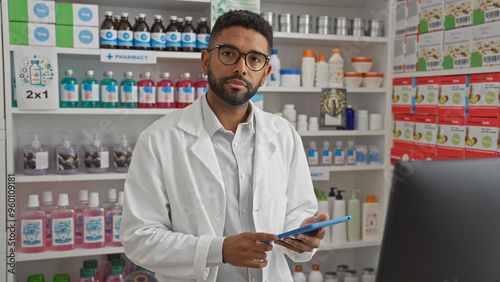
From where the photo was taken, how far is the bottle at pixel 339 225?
331cm

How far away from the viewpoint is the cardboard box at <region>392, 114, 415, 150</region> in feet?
10.2

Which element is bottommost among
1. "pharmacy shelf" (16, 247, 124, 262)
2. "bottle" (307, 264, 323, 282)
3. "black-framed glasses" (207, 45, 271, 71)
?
"bottle" (307, 264, 323, 282)

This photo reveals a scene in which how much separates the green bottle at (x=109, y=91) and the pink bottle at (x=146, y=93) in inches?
5.2

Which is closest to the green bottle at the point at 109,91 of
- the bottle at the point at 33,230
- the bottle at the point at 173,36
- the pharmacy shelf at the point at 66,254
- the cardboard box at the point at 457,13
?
the bottle at the point at 173,36

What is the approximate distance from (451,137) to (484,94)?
312 mm

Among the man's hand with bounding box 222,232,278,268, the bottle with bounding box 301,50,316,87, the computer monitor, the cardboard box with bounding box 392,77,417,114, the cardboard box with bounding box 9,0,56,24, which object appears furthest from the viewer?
the bottle with bounding box 301,50,316,87

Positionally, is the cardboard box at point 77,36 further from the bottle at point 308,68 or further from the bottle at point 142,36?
the bottle at point 308,68

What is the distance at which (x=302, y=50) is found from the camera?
3490 mm

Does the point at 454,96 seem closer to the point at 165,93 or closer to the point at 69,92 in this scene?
the point at 165,93

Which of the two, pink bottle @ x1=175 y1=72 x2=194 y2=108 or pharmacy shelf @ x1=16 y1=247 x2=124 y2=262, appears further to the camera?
pink bottle @ x1=175 y1=72 x2=194 y2=108

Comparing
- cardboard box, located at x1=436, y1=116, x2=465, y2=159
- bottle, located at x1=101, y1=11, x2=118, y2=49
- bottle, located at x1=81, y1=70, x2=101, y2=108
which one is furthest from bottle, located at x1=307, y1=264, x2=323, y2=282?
bottle, located at x1=101, y1=11, x2=118, y2=49

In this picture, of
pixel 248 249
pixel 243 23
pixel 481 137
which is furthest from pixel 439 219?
pixel 481 137

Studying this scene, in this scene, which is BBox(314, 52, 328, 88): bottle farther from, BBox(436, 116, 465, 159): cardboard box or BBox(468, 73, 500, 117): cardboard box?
BBox(468, 73, 500, 117): cardboard box

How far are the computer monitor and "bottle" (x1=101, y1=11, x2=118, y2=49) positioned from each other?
2282 mm
